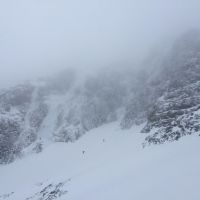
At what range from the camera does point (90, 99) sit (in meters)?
110

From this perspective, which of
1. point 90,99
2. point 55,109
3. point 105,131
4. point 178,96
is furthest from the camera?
point 55,109

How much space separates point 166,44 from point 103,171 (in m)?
88.4

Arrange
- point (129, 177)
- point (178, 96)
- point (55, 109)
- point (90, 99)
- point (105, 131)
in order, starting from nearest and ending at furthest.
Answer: point (129, 177) → point (178, 96) → point (105, 131) → point (90, 99) → point (55, 109)

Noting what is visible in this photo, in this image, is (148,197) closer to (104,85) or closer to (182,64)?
Answer: (182,64)

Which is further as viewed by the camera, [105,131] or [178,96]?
[105,131]

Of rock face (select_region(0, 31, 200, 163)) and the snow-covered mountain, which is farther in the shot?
rock face (select_region(0, 31, 200, 163))

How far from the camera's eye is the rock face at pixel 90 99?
92.1 m

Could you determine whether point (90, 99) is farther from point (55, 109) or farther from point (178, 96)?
point (178, 96)

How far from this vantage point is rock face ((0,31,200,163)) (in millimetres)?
92125

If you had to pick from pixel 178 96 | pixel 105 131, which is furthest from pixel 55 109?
pixel 178 96

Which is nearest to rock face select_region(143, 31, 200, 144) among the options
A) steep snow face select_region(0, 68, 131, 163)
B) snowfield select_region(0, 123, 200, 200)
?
snowfield select_region(0, 123, 200, 200)

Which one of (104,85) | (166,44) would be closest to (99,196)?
(104,85)

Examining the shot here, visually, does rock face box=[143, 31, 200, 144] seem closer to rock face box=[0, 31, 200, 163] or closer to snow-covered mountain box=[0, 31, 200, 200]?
rock face box=[0, 31, 200, 163]

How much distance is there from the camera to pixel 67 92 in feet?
390
